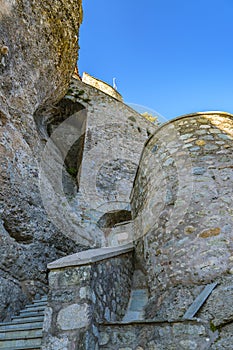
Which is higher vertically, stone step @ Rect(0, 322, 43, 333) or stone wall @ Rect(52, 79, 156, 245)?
stone wall @ Rect(52, 79, 156, 245)

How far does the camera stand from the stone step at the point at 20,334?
2.39 m

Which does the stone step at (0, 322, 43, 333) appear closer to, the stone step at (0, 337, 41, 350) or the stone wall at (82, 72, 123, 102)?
the stone step at (0, 337, 41, 350)

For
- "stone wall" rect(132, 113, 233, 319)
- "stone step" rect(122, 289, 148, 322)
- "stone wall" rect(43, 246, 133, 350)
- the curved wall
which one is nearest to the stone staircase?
"stone wall" rect(43, 246, 133, 350)

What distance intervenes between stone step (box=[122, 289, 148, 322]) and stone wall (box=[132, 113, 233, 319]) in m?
0.13

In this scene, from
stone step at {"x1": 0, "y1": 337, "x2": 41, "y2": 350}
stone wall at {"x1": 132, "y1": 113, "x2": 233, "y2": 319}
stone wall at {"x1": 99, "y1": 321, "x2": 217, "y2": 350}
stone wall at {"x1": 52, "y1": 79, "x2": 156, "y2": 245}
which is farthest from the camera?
stone wall at {"x1": 52, "y1": 79, "x2": 156, "y2": 245}

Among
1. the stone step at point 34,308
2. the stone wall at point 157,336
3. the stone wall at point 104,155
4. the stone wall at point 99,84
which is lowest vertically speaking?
the stone wall at point 157,336

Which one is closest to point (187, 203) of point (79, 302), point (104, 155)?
point (79, 302)

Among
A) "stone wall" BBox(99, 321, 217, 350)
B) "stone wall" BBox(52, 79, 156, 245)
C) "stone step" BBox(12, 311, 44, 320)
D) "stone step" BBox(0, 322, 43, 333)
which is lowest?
"stone wall" BBox(99, 321, 217, 350)

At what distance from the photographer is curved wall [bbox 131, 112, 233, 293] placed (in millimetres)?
2426

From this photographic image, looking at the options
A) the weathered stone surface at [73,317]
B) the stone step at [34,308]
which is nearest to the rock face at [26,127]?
the stone step at [34,308]

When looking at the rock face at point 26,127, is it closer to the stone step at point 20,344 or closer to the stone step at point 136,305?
the stone step at point 20,344

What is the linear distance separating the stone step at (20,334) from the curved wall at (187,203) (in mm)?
967

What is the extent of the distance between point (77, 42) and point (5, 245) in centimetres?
532

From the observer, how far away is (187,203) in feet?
9.01
